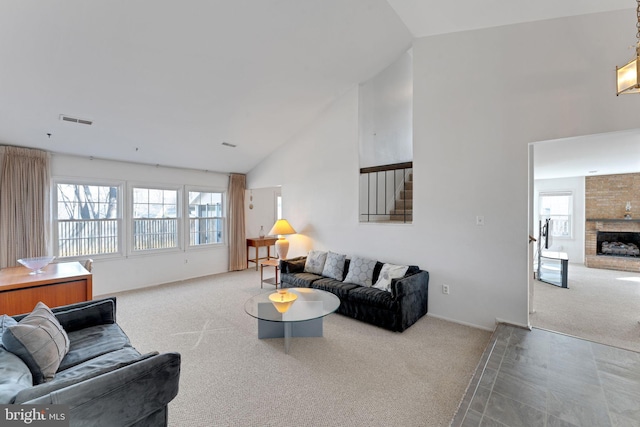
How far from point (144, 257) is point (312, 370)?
14.1ft

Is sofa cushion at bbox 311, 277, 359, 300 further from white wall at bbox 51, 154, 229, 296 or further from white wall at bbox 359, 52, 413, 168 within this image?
white wall at bbox 51, 154, 229, 296

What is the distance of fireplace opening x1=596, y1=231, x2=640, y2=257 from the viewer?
5.99 metres

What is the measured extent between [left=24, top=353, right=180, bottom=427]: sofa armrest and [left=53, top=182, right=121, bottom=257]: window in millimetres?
4444

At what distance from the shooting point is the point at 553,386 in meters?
2.03

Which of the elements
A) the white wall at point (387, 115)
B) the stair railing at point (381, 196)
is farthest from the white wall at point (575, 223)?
the white wall at point (387, 115)

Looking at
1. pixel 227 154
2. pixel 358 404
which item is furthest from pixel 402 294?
pixel 227 154

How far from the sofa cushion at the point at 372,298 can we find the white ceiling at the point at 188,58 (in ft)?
10.1

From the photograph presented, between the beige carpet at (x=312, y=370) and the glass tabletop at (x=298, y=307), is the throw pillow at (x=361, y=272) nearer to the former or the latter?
the beige carpet at (x=312, y=370)

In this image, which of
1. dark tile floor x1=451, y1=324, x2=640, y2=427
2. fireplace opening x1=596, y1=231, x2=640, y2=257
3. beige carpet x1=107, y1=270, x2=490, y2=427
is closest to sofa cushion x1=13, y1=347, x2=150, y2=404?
beige carpet x1=107, y1=270, x2=490, y2=427

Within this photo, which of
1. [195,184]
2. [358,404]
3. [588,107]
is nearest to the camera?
[358,404]

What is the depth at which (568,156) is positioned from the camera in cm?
441

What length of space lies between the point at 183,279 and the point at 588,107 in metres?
6.67

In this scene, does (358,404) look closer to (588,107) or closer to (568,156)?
(588,107)

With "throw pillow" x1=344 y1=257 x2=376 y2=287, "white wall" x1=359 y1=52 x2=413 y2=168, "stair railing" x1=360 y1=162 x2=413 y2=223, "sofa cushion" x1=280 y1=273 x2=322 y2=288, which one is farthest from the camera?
"stair railing" x1=360 y1=162 x2=413 y2=223
